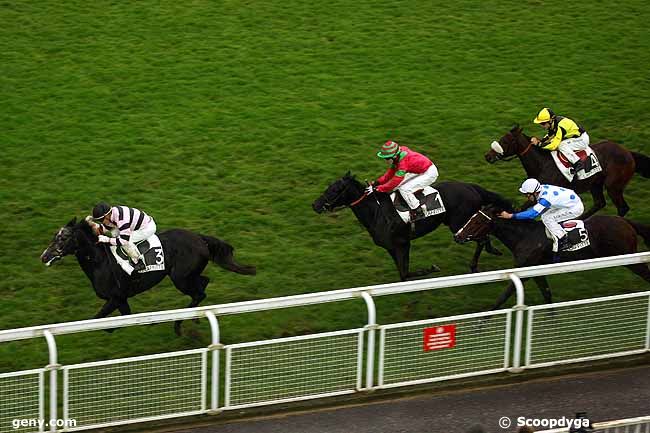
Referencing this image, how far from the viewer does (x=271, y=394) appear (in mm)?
8625

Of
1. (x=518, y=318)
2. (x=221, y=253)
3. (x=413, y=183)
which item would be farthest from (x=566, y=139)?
(x=221, y=253)

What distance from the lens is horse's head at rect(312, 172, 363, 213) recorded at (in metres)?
10.8

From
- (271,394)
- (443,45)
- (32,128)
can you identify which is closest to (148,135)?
(32,128)

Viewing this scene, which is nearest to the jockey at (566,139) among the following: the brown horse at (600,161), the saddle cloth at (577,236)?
the brown horse at (600,161)

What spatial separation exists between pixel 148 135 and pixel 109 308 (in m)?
4.48

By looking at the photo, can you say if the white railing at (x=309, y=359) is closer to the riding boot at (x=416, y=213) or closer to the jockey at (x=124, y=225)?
the jockey at (x=124, y=225)

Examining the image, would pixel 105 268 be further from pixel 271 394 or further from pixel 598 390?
pixel 598 390

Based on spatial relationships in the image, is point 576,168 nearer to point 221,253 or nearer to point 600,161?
point 600,161

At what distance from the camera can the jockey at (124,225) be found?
950cm

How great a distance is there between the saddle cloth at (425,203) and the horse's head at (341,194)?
0.36 metres

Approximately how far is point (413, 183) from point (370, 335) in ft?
7.91

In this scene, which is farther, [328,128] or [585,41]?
[585,41]

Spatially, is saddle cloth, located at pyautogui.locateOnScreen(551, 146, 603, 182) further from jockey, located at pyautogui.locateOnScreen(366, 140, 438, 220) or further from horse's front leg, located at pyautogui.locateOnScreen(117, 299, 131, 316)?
horse's front leg, located at pyautogui.locateOnScreen(117, 299, 131, 316)

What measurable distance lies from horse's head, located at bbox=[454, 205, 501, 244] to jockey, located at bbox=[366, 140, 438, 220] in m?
0.54
